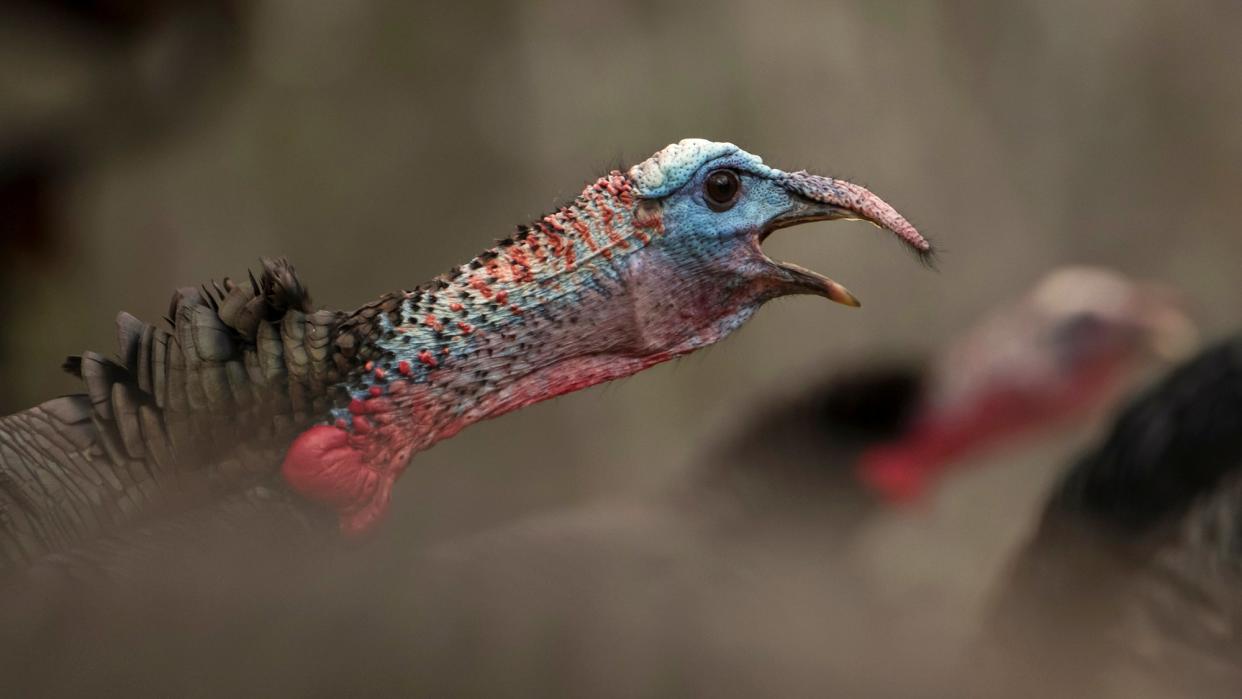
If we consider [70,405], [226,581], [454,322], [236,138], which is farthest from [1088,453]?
[236,138]

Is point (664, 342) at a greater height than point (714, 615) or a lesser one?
greater

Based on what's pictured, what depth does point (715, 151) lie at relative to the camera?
1548 millimetres

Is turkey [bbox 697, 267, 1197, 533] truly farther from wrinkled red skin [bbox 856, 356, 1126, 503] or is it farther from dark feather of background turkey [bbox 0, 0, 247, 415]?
dark feather of background turkey [bbox 0, 0, 247, 415]

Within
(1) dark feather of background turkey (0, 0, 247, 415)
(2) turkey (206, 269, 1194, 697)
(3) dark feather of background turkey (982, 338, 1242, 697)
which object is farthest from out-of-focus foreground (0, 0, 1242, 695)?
(2) turkey (206, 269, 1194, 697)

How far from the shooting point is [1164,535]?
2281 mm

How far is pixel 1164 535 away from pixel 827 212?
1.17m

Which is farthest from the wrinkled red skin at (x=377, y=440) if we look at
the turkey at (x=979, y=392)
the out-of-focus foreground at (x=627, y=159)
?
the turkey at (x=979, y=392)

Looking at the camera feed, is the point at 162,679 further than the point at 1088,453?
No

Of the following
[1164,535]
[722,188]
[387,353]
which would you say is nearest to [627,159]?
[1164,535]

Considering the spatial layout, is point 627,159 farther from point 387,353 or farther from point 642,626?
point 642,626

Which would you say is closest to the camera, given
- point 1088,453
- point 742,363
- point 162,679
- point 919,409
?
point 162,679

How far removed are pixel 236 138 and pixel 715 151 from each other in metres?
2.21

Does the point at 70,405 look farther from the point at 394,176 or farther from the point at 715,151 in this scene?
the point at 394,176

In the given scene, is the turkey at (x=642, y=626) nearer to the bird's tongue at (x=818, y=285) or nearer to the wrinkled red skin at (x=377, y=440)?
the wrinkled red skin at (x=377, y=440)
